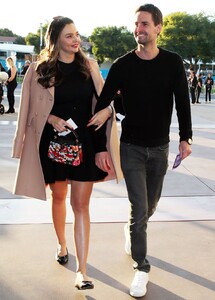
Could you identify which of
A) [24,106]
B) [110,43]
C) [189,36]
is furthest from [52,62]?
[110,43]

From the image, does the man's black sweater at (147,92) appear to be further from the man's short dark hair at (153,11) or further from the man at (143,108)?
the man's short dark hair at (153,11)

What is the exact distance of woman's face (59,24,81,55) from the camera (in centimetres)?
322

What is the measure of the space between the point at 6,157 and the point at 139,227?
16.2 feet

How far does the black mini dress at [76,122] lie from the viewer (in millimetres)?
3252

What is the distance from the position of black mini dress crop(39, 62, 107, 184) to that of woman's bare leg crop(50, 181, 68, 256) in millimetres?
100

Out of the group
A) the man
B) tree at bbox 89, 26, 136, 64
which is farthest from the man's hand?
tree at bbox 89, 26, 136, 64

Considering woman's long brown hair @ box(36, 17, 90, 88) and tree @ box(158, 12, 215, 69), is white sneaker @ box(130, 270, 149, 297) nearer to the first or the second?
woman's long brown hair @ box(36, 17, 90, 88)

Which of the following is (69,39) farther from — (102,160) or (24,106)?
(102,160)

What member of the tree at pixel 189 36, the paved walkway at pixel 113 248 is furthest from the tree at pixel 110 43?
the paved walkway at pixel 113 248

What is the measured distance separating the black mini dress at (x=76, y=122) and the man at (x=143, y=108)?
0.33ft

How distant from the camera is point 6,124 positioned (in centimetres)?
1184

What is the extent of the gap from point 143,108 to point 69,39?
2.38 ft

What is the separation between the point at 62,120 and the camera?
3.18 m

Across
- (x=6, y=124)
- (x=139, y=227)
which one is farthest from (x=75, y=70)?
(x=6, y=124)
